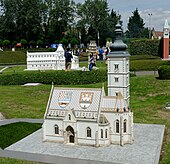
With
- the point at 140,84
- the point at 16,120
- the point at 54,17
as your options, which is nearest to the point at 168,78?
the point at 140,84

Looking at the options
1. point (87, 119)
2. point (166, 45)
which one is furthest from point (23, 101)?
point (166, 45)

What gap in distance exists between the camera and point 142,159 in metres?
13.6

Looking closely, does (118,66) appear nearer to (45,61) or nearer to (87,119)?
(87,119)

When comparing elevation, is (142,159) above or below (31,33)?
below

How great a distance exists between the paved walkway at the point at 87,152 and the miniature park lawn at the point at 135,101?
4.58ft

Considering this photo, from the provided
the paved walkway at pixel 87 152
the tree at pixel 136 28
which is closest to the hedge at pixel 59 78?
the paved walkway at pixel 87 152

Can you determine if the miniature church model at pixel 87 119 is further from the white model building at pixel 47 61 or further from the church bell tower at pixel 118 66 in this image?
the white model building at pixel 47 61

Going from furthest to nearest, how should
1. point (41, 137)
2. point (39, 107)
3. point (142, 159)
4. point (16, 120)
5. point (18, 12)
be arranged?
point (18, 12) → point (39, 107) → point (16, 120) → point (41, 137) → point (142, 159)

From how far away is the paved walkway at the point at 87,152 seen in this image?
1361 centimetres

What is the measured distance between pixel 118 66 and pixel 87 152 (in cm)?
562

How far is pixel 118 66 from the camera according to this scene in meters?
17.3

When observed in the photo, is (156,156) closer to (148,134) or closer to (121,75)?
(148,134)

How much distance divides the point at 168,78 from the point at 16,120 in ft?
63.2

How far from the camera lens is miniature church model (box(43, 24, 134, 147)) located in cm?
1546
